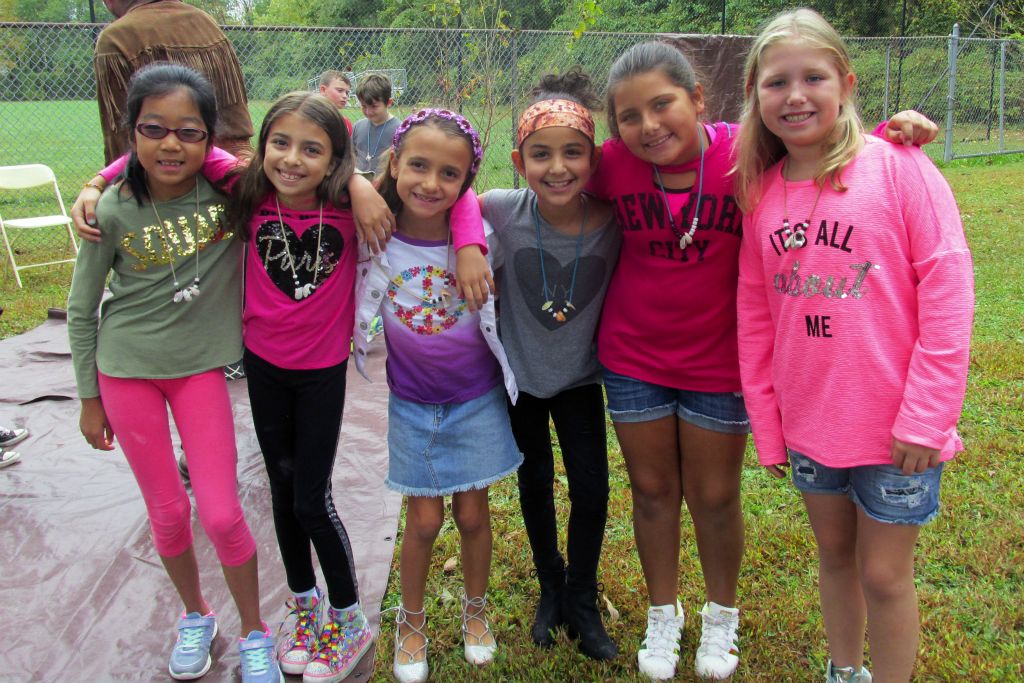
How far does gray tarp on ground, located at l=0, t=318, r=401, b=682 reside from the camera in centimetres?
251

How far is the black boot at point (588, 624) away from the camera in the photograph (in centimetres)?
245

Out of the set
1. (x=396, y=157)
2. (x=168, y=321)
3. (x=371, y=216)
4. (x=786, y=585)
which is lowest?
(x=786, y=585)

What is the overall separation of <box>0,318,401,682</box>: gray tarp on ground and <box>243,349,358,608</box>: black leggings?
0.49 meters

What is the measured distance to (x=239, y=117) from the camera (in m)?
3.49

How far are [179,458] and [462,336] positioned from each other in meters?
2.07

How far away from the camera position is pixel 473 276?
7.02 feet

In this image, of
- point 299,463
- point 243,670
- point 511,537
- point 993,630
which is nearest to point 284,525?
point 299,463

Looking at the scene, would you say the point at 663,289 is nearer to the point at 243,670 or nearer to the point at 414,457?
the point at 414,457

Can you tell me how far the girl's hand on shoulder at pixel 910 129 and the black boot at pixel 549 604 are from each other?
1580 millimetres

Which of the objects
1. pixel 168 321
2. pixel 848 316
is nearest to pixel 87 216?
pixel 168 321

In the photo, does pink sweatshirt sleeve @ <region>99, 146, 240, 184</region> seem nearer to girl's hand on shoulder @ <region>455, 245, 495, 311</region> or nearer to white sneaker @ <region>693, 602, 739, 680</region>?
girl's hand on shoulder @ <region>455, 245, 495, 311</region>

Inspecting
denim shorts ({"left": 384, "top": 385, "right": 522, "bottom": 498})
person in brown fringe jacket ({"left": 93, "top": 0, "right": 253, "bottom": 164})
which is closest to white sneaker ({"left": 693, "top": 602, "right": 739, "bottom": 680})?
denim shorts ({"left": 384, "top": 385, "right": 522, "bottom": 498})

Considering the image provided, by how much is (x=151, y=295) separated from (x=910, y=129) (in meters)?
1.95

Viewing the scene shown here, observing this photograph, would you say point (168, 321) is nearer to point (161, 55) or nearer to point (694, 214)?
point (694, 214)
